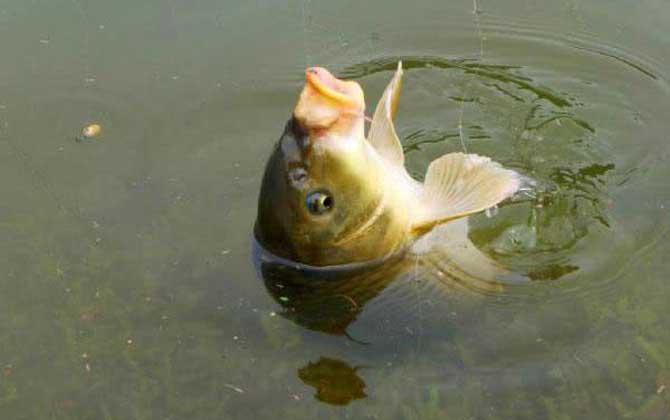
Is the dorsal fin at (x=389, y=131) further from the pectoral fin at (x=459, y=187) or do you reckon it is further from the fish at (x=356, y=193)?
the pectoral fin at (x=459, y=187)

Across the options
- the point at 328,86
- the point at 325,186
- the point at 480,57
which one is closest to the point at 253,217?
the point at 325,186

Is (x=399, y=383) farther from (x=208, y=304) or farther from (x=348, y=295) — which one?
(x=208, y=304)

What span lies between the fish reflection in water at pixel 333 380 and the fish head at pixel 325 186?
→ 0.43 m

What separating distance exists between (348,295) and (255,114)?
1.75m

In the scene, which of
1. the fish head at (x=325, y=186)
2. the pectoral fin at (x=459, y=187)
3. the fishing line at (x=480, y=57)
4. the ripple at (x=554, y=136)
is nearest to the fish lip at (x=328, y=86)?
the fish head at (x=325, y=186)

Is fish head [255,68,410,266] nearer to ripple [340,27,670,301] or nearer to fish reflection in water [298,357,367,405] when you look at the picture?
fish reflection in water [298,357,367,405]

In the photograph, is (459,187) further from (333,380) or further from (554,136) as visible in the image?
(554,136)

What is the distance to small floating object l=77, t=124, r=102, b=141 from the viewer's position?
5.44 m

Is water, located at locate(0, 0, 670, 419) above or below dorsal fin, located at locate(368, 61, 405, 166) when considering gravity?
below

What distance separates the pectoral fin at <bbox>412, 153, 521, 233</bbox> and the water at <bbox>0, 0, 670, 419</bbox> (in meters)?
0.29

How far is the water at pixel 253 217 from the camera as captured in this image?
3891 mm

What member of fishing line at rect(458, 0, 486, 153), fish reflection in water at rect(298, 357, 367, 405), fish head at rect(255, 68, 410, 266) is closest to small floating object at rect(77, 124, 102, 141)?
fish head at rect(255, 68, 410, 266)

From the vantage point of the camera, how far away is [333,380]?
3906 mm

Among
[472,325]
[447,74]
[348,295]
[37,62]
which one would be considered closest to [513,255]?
[472,325]
